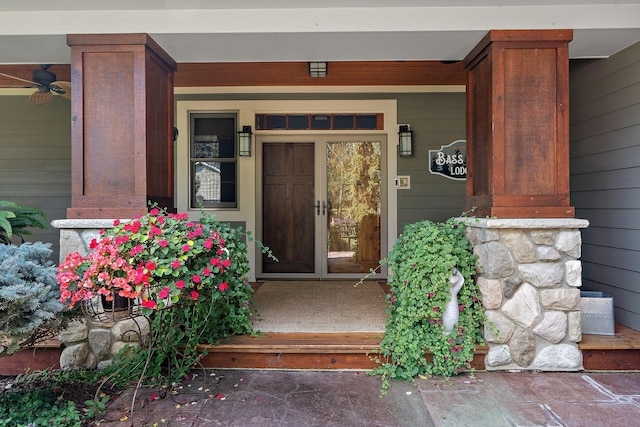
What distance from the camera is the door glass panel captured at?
498 cm

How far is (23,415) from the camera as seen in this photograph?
213 centimetres

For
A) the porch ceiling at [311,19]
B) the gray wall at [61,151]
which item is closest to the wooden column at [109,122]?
the porch ceiling at [311,19]

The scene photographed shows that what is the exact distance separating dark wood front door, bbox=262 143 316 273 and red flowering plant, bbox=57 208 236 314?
8.72 feet

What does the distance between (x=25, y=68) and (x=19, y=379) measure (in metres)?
3.17

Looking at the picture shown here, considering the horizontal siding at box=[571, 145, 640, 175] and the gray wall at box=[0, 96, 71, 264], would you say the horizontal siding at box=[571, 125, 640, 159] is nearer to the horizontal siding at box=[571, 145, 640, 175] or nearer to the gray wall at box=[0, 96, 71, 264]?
the horizontal siding at box=[571, 145, 640, 175]

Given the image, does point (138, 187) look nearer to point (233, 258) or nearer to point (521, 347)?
point (233, 258)

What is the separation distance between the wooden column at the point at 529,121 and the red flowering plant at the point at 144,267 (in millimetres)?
1924

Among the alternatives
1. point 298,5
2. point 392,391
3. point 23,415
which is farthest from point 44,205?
point 392,391

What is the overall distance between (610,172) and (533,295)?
1.37 metres

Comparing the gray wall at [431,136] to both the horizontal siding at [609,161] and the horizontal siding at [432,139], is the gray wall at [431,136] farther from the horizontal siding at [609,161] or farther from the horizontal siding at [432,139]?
the horizontal siding at [609,161]

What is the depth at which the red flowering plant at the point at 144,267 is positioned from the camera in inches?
80.3

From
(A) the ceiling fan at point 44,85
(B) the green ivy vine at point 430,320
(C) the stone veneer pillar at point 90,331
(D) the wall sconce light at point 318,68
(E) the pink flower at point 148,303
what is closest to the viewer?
(E) the pink flower at point 148,303

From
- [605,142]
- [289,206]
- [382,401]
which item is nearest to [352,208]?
[289,206]

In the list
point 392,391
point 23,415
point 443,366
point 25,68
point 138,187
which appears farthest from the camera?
point 25,68
